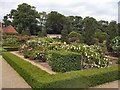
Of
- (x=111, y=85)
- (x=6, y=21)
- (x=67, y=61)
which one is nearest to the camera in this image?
(x=111, y=85)

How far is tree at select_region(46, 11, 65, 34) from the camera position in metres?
53.2

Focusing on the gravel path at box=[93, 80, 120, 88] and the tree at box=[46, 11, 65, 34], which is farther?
the tree at box=[46, 11, 65, 34]

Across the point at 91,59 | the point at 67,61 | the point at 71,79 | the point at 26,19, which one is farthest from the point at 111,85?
the point at 26,19

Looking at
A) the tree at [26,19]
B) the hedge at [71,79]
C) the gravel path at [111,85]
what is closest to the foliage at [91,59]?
the hedge at [71,79]

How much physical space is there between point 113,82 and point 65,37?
2390 cm

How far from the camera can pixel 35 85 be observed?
627 cm

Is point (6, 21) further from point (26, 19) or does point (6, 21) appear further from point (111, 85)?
point (111, 85)

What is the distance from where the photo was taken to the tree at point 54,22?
174 ft

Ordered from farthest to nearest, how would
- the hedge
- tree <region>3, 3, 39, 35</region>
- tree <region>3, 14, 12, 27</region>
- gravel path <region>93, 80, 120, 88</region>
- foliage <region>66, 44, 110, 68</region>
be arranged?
tree <region>3, 14, 12, 27</region> < tree <region>3, 3, 39, 35</region> < foliage <region>66, 44, 110, 68</region> < gravel path <region>93, 80, 120, 88</region> < the hedge

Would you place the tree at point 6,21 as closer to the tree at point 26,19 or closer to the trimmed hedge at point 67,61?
the tree at point 26,19

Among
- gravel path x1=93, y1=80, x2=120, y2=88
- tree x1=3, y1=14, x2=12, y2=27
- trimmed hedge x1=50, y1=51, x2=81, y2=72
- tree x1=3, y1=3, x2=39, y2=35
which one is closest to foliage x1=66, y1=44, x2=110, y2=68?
trimmed hedge x1=50, y1=51, x2=81, y2=72

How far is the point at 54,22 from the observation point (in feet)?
175

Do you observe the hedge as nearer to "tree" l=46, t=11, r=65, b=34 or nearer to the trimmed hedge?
the trimmed hedge

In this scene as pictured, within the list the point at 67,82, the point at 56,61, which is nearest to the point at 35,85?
the point at 67,82
